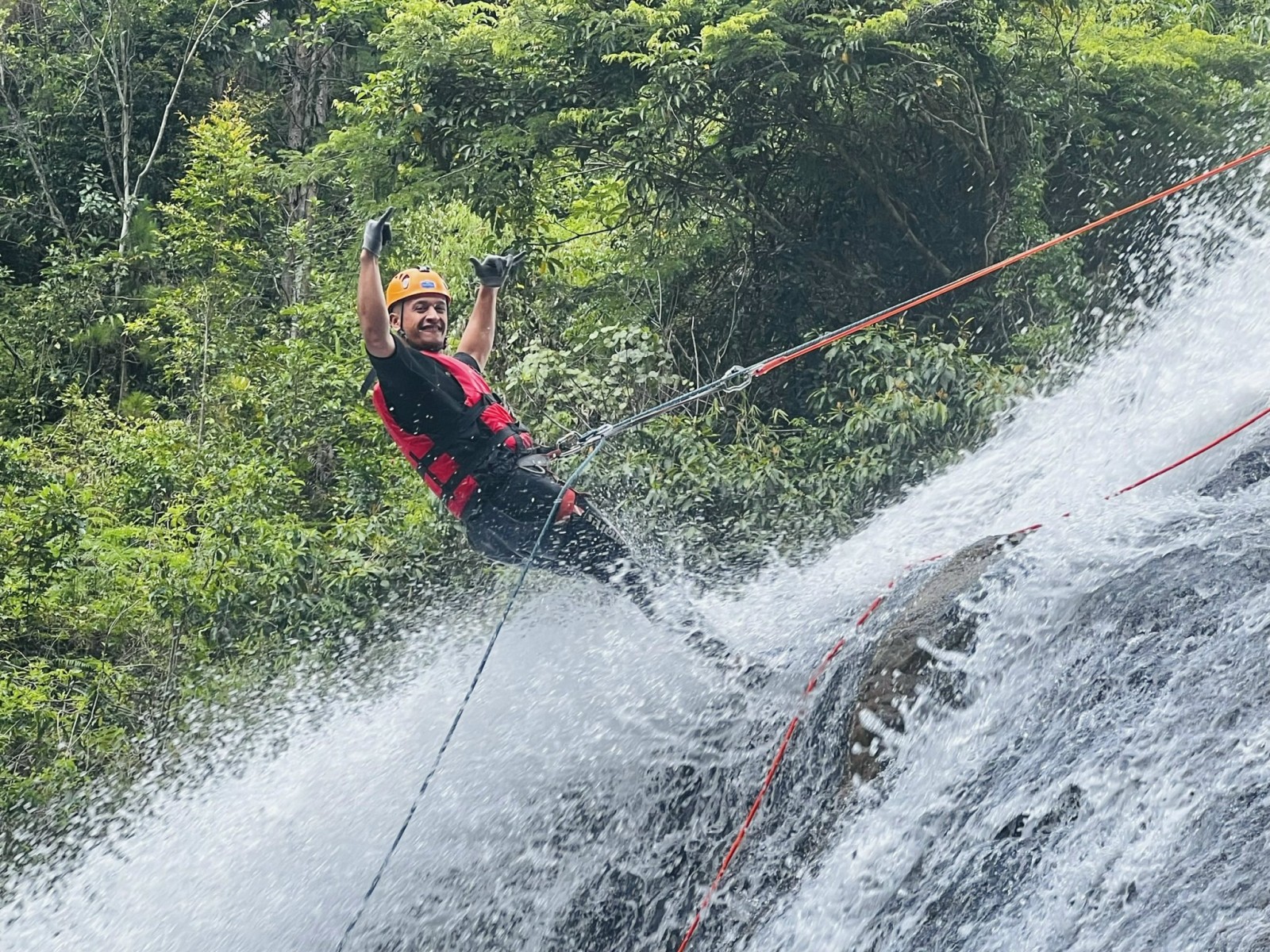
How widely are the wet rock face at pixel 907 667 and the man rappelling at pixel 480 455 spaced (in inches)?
48.2

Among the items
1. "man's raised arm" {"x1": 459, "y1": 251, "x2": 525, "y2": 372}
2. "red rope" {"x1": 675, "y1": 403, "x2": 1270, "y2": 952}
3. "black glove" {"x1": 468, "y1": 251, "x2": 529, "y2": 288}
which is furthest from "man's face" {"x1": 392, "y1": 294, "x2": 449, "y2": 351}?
"red rope" {"x1": 675, "y1": 403, "x2": 1270, "y2": 952}

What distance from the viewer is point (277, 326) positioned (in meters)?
13.5

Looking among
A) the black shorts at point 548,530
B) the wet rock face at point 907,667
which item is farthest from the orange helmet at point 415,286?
the wet rock face at point 907,667

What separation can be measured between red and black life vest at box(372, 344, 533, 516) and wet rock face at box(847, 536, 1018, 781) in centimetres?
167

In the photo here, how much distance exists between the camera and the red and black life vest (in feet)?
17.9

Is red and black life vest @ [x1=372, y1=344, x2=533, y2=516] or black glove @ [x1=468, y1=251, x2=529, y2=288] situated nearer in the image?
red and black life vest @ [x1=372, y1=344, x2=533, y2=516]

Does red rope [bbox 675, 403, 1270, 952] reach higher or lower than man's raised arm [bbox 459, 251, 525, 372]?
lower

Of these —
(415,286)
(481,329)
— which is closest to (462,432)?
(415,286)

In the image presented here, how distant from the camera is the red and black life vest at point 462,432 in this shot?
5.44m

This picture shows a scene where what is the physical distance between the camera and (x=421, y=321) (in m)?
5.45

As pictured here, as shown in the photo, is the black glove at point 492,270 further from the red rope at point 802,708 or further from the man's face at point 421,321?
the red rope at point 802,708

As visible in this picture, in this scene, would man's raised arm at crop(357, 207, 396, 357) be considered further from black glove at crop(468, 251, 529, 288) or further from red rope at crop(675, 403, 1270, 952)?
red rope at crop(675, 403, 1270, 952)

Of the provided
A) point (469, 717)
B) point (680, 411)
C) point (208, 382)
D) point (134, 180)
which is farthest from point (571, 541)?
point (134, 180)

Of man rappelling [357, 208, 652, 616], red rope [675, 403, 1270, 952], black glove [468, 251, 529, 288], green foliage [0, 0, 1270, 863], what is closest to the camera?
red rope [675, 403, 1270, 952]
